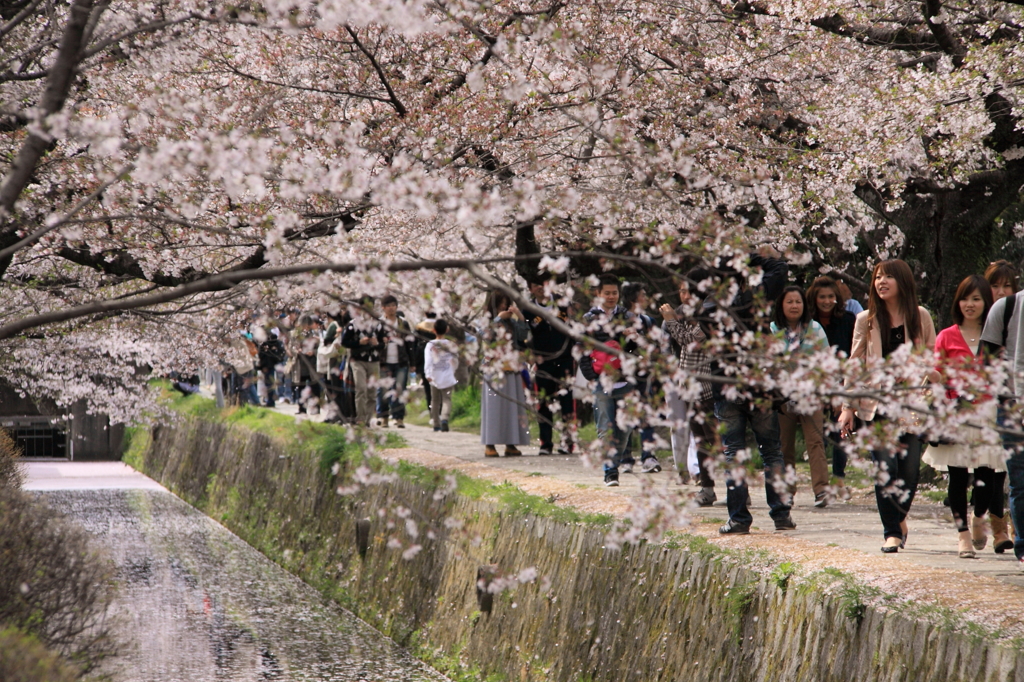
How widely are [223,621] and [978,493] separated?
9368mm

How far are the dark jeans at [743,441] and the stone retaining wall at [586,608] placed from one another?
0.46m

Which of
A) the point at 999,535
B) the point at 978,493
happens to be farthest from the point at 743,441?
the point at 999,535

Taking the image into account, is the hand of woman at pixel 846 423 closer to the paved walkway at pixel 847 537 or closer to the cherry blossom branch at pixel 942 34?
the paved walkway at pixel 847 537

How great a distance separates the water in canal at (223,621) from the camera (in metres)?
10.2

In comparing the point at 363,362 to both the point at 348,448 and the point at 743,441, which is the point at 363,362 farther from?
the point at 743,441

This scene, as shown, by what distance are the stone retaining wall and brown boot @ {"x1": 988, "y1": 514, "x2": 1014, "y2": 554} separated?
1441 mm

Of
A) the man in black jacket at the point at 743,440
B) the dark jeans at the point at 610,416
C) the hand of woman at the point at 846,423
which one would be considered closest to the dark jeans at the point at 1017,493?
the hand of woman at the point at 846,423

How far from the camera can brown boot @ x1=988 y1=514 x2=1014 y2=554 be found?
5.89 metres

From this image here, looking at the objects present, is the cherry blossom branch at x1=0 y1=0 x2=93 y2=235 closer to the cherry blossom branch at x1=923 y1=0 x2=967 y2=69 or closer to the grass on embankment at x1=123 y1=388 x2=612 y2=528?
the grass on embankment at x1=123 y1=388 x2=612 y2=528

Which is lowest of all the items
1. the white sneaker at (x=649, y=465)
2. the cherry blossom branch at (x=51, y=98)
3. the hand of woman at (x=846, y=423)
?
the white sneaker at (x=649, y=465)

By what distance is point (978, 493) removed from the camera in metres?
5.96

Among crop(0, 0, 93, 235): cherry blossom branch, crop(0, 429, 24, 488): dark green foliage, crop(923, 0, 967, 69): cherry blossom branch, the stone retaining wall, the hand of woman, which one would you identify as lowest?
the stone retaining wall

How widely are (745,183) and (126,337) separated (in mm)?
7311

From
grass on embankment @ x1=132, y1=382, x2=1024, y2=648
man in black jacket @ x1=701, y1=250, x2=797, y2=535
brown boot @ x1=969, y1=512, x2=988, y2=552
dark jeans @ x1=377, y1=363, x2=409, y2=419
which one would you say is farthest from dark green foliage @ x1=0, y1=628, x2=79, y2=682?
dark jeans @ x1=377, y1=363, x2=409, y2=419
